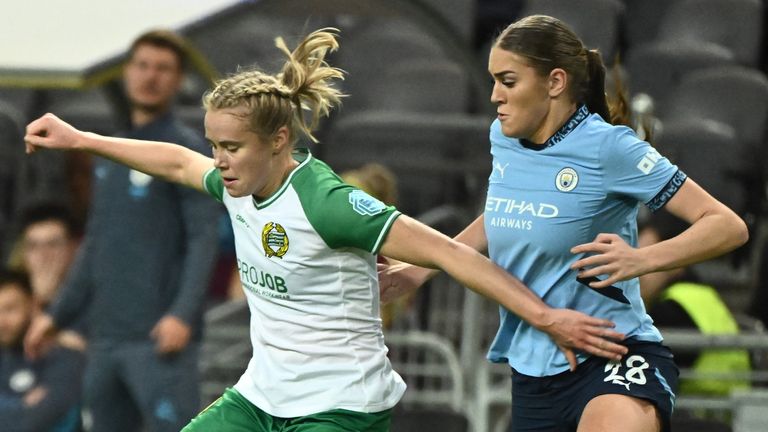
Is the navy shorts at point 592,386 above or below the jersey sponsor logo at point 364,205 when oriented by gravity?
below

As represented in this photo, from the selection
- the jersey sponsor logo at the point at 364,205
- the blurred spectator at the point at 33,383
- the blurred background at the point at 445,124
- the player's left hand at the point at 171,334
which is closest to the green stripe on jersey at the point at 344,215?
the jersey sponsor logo at the point at 364,205

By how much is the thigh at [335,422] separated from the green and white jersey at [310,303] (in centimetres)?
2

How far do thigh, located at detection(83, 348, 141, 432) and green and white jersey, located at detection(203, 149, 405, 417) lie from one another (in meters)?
1.96

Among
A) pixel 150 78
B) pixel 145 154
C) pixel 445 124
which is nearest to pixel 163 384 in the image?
pixel 150 78

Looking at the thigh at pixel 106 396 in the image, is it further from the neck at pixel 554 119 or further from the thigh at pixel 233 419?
the neck at pixel 554 119

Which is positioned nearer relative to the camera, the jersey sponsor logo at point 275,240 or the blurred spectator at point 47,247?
the jersey sponsor logo at point 275,240

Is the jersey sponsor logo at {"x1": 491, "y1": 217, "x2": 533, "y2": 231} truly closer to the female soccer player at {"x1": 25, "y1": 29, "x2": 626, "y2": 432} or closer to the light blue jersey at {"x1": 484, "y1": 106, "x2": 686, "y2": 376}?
the light blue jersey at {"x1": 484, "y1": 106, "x2": 686, "y2": 376}

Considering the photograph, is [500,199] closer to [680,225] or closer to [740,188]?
[680,225]

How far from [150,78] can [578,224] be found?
258 cm

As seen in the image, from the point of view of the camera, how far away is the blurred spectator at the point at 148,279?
580 cm

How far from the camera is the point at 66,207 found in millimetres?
7508

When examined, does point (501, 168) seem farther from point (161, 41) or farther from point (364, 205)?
point (161, 41)

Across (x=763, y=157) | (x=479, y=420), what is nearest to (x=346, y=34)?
(x=763, y=157)

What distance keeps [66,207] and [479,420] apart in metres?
2.38
